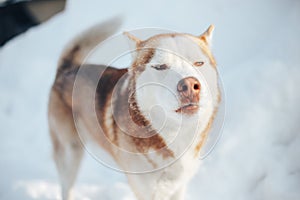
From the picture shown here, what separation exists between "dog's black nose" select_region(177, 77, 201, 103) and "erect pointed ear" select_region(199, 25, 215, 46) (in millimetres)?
286

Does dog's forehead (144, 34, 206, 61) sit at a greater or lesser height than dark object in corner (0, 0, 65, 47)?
lesser

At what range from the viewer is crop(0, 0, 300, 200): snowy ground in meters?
1.65

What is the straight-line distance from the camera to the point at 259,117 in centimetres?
173

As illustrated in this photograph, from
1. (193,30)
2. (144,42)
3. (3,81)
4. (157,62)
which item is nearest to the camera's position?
(157,62)

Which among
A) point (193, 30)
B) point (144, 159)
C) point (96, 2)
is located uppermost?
point (96, 2)

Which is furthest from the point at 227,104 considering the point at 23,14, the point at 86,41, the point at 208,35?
the point at 23,14

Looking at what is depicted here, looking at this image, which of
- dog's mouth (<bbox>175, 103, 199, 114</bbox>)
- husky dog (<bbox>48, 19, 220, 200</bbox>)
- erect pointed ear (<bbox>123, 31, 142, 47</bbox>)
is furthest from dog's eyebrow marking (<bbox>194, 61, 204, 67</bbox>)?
erect pointed ear (<bbox>123, 31, 142, 47</bbox>)

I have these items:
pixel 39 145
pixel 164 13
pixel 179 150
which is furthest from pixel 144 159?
pixel 164 13

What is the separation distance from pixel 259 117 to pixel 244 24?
1.54 ft

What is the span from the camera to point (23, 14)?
179 centimetres

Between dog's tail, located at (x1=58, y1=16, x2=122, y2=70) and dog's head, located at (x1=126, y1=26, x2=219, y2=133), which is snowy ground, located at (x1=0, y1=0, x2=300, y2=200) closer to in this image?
dog's tail, located at (x1=58, y1=16, x2=122, y2=70)

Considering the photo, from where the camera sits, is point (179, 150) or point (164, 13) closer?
point (179, 150)

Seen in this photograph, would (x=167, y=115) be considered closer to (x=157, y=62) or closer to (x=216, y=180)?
(x=157, y=62)

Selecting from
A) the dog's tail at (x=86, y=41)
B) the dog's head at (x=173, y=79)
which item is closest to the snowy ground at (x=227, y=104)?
the dog's tail at (x=86, y=41)
